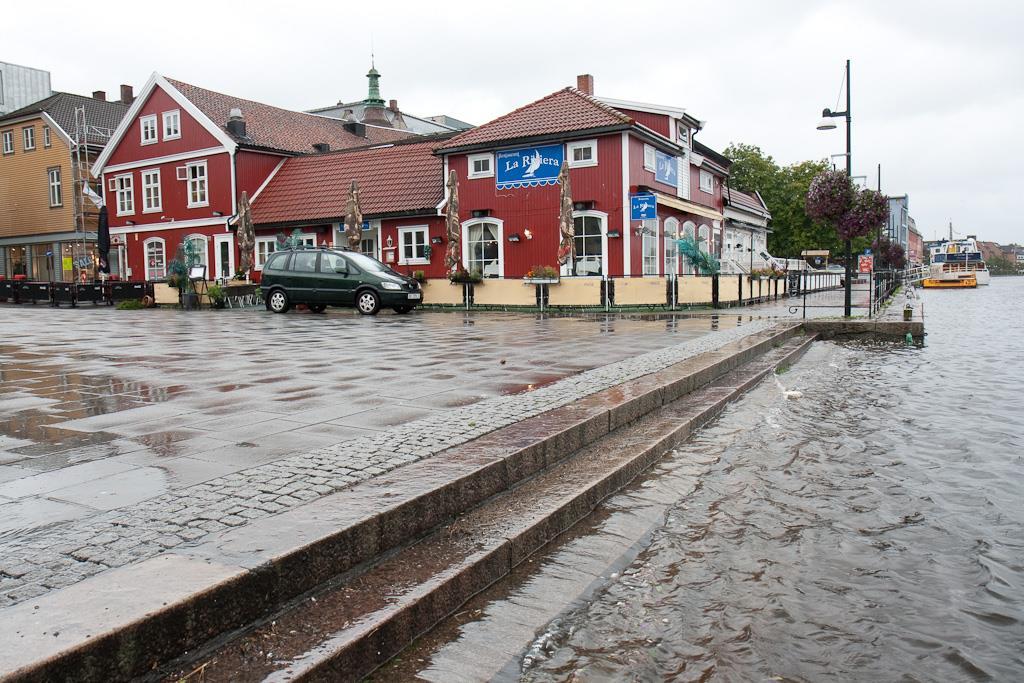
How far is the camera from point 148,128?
35.2 metres

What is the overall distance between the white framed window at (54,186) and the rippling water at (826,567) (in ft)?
142

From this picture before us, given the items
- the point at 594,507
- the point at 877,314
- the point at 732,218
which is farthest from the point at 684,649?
the point at 732,218

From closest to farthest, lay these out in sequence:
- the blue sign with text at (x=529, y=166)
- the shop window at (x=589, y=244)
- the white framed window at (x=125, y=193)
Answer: the shop window at (x=589, y=244) < the blue sign with text at (x=529, y=166) < the white framed window at (x=125, y=193)

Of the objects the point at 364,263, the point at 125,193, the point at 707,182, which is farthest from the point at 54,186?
the point at 707,182

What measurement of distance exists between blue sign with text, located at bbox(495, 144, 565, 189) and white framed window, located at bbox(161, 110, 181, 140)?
613 inches

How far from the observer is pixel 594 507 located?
4.75 meters

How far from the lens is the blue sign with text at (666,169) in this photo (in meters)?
27.5

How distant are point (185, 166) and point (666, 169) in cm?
2042

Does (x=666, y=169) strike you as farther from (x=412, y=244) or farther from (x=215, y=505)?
(x=215, y=505)

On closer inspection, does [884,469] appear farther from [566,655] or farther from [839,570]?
[566,655]

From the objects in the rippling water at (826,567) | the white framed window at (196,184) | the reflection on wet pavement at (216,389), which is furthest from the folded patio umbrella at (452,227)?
the rippling water at (826,567)

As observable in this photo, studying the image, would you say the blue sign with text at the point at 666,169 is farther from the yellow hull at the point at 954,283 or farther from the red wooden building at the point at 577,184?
the yellow hull at the point at 954,283

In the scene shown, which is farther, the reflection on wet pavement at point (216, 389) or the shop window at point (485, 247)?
the shop window at point (485, 247)

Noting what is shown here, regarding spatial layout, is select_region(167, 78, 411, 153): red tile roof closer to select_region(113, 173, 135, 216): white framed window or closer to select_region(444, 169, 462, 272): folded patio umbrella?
select_region(113, 173, 135, 216): white framed window
